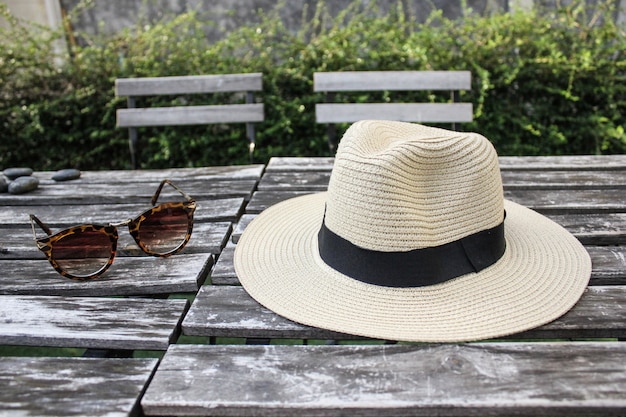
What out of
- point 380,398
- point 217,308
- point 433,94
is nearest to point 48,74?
point 433,94

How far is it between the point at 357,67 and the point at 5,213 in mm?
2576

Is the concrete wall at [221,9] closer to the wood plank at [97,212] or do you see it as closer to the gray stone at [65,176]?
the gray stone at [65,176]

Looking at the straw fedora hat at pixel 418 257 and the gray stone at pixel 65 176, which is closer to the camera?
the straw fedora hat at pixel 418 257

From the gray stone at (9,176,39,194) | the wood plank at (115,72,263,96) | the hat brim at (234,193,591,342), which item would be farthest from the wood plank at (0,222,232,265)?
the wood plank at (115,72,263,96)

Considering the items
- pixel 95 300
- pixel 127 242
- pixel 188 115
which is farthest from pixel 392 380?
pixel 188 115

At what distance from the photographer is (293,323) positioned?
45.3 inches

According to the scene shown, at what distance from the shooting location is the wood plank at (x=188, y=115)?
125 inches

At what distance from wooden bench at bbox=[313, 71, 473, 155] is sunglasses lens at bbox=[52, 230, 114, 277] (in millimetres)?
1948

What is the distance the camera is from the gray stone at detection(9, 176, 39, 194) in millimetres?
2115

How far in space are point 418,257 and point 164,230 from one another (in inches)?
27.6

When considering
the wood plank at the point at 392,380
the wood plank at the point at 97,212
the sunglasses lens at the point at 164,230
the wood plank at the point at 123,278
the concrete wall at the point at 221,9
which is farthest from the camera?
the concrete wall at the point at 221,9

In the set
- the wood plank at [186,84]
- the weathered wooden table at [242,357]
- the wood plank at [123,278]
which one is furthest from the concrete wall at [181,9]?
the wood plank at [123,278]

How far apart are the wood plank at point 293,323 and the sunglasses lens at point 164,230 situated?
11.9 inches

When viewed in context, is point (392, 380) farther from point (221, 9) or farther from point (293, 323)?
point (221, 9)
